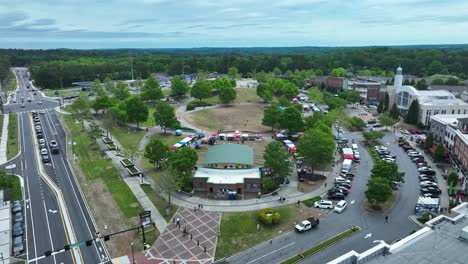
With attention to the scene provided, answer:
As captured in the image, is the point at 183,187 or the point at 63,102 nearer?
the point at 183,187

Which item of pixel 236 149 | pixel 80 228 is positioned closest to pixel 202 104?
pixel 236 149

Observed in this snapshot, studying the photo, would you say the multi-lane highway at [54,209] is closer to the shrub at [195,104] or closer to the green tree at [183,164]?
the green tree at [183,164]

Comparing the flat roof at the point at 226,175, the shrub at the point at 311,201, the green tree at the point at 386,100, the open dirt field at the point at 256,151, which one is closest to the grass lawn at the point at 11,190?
the flat roof at the point at 226,175

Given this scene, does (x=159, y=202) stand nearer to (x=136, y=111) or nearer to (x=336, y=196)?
(x=336, y=196)

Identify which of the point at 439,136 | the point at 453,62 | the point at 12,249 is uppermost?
the point at 453,62

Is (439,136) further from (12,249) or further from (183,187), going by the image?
(12,249)

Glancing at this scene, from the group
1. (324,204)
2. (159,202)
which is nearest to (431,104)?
(324,204)

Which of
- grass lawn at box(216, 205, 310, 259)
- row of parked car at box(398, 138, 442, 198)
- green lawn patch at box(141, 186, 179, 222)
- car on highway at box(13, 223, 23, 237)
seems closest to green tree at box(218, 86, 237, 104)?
row of parked car at box(398, 138, 442, 198)
